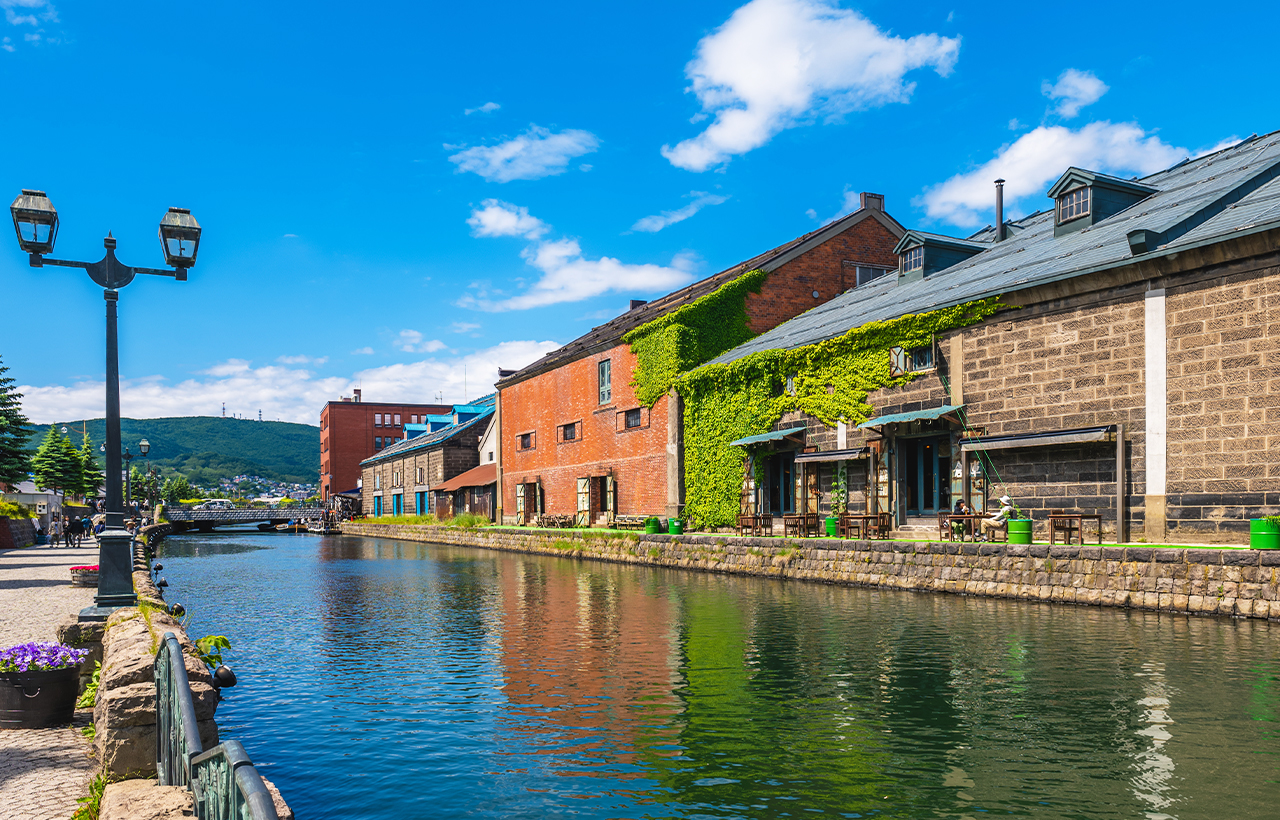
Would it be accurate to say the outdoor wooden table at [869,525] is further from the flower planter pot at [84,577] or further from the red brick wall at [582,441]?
the flower planter pot at [84,577]

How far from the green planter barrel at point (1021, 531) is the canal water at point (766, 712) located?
1485 millimetres

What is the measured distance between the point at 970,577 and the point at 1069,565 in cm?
198

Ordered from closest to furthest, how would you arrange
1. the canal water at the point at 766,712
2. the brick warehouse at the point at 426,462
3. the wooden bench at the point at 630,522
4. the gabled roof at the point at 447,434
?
the canal water at the point at 766,712 < the wooden bench at the point at 630,522 < the brick warehouse at the point at 426,462 < the gabled roof at the point at 447,434

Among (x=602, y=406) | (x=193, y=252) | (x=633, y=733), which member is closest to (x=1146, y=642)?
(x=633, y=733)

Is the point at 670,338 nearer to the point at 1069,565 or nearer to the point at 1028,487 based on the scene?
the point at 1028,487

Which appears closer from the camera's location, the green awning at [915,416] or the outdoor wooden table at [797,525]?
the green awning at [915,416]

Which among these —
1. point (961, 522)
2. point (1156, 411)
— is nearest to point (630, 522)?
point (961, 522)

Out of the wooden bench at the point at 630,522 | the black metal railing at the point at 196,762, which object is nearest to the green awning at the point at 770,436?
the wooden bench at the point at 630,522

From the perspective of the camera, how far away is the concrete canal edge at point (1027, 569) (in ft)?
42.7

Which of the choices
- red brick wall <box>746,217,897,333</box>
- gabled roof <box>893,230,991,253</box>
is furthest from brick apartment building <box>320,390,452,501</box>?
gabled roof <box>893,230,991,253</box>

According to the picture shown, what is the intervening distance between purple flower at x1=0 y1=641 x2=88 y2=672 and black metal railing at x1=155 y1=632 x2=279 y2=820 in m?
2.19

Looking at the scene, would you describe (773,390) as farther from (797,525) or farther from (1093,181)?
(1093,181)

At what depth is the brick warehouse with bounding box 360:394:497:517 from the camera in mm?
59906

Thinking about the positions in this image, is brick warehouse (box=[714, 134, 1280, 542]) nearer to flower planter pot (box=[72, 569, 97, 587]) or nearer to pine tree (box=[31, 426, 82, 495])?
flower planter pot (box=[72, 569, 97, 587])
